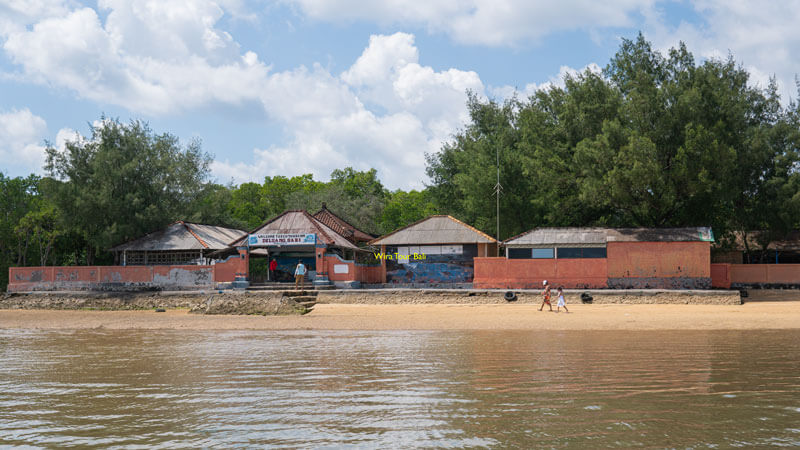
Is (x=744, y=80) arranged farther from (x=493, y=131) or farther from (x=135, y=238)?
(x=135, y=238)

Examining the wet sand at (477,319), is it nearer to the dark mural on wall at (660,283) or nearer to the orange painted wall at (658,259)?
the dark mural on wall at (660,283)

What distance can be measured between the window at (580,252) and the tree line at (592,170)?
376cm

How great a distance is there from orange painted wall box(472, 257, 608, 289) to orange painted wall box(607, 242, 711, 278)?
85cm

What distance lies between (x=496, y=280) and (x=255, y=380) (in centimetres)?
2315

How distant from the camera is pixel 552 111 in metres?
43.4

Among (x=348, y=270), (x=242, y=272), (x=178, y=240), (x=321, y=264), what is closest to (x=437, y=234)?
(x=348, y=270)

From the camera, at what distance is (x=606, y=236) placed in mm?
33188

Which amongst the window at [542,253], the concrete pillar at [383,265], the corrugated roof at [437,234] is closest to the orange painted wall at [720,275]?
the window at [542,253]

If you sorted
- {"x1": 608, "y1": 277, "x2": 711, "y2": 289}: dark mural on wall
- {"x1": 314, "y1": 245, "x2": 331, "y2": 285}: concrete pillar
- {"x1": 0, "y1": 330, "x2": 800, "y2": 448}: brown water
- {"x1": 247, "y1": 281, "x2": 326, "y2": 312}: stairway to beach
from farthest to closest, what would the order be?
{"x1": 314, "y1": 245, "x2": 331, "y2": 285}: concrete pillar
{"x1": 608, "y1": 277, "x2": 711, "y2": 289}: dark mural on wall
{"x1": 247, "y1": 281, "x2": 326, "y2": 312}: stairway to beach
{"x1": 0, "y1": 330, "x2": 800, "y2": 448}: brown water

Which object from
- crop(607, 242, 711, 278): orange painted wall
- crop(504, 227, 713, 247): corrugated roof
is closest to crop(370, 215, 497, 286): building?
crop(504, 227, 713, 247): corrugated roof

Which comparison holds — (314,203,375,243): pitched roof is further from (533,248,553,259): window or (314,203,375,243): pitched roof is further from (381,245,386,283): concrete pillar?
(533,248,553,259): window

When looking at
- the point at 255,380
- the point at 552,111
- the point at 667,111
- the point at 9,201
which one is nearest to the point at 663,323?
the point at 255,380

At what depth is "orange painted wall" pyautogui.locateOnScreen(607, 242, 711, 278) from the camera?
31.5 metres

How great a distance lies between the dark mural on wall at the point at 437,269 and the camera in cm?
3606
